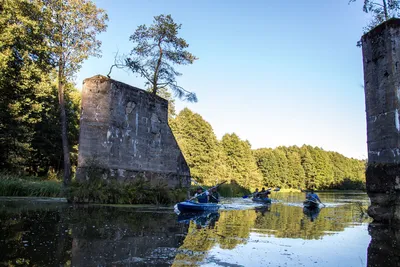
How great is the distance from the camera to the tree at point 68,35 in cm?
2361

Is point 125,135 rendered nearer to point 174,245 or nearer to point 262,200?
A: point 262,200

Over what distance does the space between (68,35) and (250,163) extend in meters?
50.0

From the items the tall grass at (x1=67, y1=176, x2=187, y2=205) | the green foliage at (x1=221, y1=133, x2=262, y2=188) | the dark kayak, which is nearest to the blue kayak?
the dark kayak

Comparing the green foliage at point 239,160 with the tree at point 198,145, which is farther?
the green foliage at point 239,160

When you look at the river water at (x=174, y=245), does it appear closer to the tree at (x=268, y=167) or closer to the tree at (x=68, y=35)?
the tree at (x=68, y=35)

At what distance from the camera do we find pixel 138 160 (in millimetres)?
20875

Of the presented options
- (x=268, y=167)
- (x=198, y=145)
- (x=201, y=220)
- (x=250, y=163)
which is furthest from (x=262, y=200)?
(x=268, y=167)

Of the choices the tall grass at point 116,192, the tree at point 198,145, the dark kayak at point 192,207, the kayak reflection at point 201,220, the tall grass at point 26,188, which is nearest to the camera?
the kayak reflection at point 201,220

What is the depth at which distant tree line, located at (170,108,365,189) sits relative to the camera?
5244cm

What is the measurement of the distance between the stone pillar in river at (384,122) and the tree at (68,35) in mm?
18605

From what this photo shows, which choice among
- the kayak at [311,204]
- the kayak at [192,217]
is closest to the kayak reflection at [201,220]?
the kayak at [192,217]

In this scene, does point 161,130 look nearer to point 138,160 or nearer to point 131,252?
point 138,160

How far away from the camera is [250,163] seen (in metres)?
69.2

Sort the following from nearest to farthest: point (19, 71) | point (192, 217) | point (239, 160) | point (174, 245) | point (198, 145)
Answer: point (174, 245), point (192, 217), point (19, 71), point (198, 145), point (239, 160)
